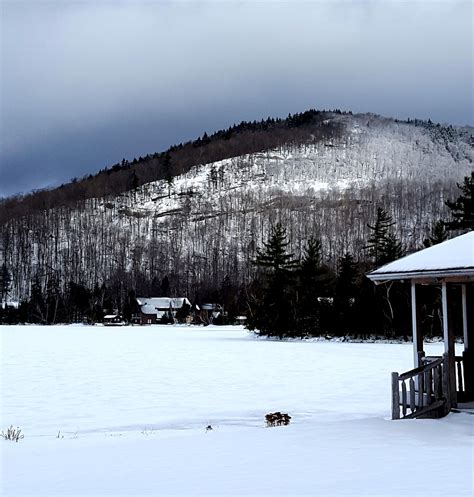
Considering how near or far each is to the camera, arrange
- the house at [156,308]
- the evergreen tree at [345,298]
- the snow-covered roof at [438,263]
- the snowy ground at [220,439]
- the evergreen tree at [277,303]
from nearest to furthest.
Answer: the snowy ground at [220,439]
the snow-covered roof at [438,263]
the evergreen tree at [345,298]
the evergreen tree at [277,303]
the house at [156,308]

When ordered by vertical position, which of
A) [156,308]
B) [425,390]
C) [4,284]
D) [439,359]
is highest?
[4,284]

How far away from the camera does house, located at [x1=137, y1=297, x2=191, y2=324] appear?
116m

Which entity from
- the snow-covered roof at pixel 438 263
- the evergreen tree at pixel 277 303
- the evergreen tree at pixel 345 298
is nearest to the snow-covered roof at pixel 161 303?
the evergreen tree at pixel 277 303

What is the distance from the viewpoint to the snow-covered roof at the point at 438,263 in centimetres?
1095

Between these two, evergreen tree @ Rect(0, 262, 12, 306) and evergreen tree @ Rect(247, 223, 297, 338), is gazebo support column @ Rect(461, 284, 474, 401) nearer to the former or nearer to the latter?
evergreen tree @ Rect(247, 223, 297, 338)

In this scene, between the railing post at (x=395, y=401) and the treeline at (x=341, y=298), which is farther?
the treeline at (x=341, y=298)

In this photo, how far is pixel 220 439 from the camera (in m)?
9.89

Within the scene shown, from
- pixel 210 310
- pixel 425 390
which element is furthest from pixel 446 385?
pixel 210 310

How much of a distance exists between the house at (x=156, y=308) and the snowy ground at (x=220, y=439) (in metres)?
95.4

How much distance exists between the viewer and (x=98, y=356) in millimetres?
29625

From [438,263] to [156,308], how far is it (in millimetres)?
110372

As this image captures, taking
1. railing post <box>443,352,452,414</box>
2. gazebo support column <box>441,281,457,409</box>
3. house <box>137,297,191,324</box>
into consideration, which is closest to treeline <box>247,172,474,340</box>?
gazebo support column <box>441,281,457,409</box>

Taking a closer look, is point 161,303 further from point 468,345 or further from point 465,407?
point 465,407

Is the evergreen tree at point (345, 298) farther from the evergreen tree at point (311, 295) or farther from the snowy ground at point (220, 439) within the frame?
the snowy ground at point (220, 439)
